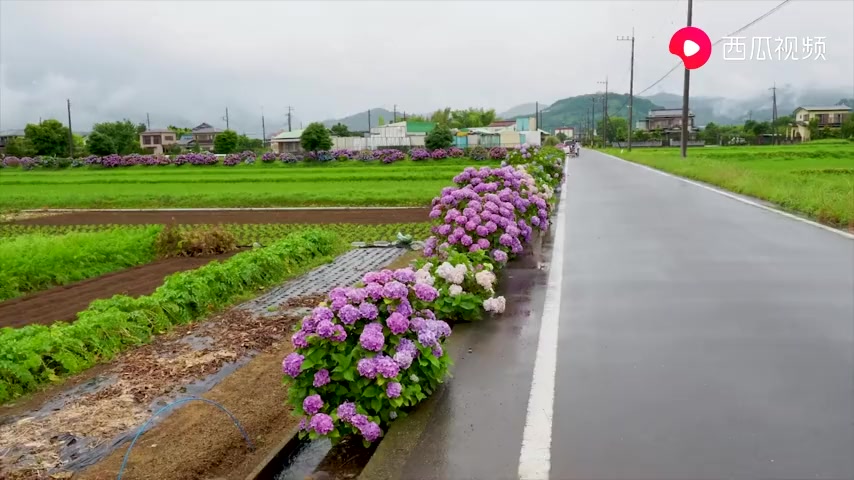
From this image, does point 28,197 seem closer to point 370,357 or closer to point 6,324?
point 6,324

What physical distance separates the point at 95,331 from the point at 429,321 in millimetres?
4097

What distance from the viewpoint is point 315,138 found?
62031mm

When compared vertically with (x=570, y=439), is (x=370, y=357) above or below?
above

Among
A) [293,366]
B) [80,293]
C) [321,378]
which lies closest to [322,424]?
[321,378]

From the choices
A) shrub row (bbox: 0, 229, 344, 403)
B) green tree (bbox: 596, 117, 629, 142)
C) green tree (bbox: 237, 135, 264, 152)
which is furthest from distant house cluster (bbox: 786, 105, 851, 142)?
shrub row (bbox: 0, 229, 344, 403)

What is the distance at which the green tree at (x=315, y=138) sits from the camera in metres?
62.0

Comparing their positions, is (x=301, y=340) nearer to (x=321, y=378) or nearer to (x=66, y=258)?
(x=321, y=378)

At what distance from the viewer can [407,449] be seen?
13.2 ft

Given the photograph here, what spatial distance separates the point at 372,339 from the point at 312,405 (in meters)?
0.50

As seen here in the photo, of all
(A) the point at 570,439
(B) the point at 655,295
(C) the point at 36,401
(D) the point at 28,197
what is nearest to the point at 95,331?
(C) the point at 36,401

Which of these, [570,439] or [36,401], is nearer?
[570,439]

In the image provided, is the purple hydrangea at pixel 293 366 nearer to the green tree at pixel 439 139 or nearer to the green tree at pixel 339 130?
the green tree at pixel 439 139

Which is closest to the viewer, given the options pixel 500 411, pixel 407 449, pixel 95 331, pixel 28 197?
pixel 407 449

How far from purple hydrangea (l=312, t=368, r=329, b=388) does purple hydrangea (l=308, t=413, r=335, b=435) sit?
17cm
